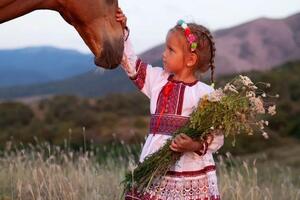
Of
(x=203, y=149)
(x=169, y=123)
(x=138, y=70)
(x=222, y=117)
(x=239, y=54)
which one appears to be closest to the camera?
(x=222, y=117)

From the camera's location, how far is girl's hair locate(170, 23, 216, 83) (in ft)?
14.1

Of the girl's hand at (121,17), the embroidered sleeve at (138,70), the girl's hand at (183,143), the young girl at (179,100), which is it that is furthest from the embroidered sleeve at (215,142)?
the girl's hand at (121,17)

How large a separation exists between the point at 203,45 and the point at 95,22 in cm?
73

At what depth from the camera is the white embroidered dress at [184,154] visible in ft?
13.6

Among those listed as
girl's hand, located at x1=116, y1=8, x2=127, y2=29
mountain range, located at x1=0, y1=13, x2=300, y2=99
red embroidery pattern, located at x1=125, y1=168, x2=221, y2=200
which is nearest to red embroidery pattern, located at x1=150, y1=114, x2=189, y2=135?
red embroidery pattern, located at x1=125, y1=168, x2=221, y2=200

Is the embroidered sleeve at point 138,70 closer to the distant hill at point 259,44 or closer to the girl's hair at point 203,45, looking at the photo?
the girl's hair at point 203,45

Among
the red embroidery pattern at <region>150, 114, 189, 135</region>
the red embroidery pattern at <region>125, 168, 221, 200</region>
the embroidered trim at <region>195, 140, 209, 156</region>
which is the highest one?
the red embroidery pattern at <region>150, 114, 189, 135</region>

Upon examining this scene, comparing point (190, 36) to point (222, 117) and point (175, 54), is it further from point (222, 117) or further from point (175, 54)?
point (222, 117)

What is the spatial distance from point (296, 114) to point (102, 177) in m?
21.2

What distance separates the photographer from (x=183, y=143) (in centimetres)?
396

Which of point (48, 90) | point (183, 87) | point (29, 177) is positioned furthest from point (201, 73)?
point (48, 90)

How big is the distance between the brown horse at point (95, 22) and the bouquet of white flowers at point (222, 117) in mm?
557

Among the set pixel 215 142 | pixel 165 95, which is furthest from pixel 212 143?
pixel 165 95

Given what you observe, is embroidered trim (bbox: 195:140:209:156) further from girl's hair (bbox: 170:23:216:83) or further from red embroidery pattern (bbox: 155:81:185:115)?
girl's hair (bbox: 170:23:216:83)
